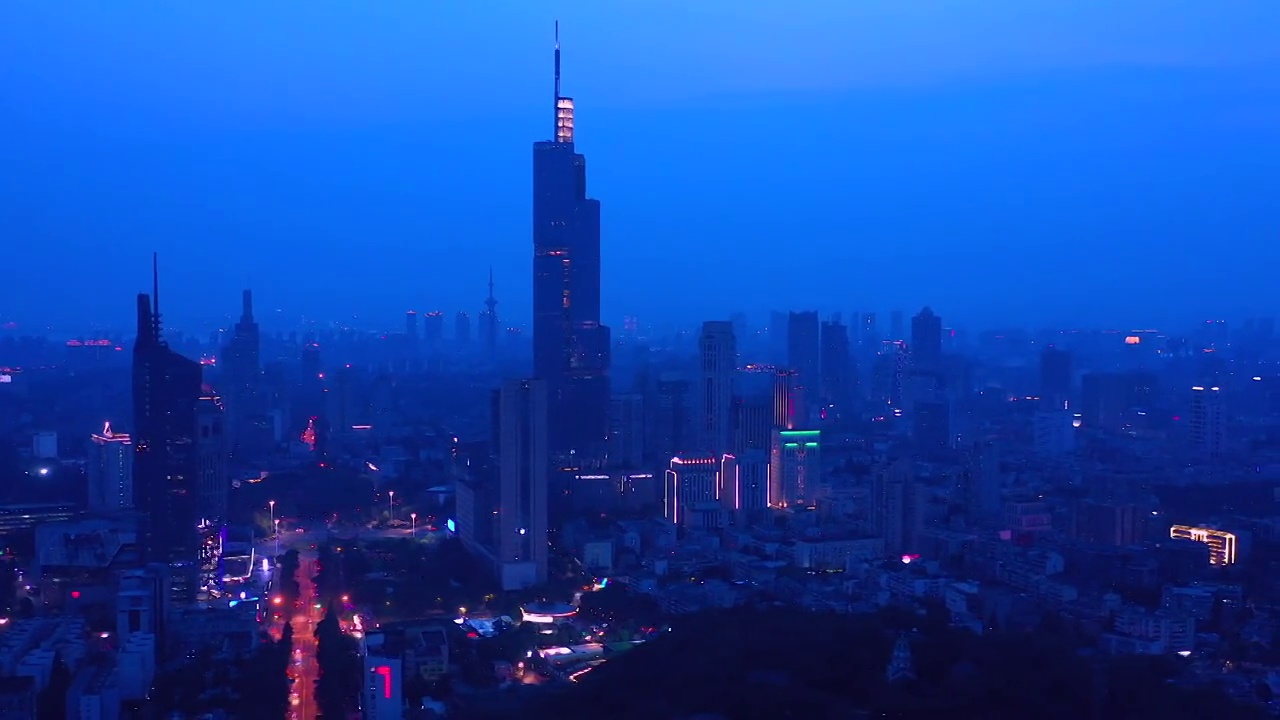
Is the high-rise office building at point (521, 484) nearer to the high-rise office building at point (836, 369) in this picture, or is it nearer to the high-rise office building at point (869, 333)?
the high-rise office building at point (836, 369)

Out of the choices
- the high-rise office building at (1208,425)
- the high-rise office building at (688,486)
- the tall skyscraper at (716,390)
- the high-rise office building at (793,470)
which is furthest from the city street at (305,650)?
the high-rise office building at (1208,425)

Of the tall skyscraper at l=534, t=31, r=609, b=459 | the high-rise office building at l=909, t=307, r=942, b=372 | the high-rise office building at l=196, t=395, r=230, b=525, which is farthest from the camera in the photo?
the high-rise office building at l=909, t=307, r=942, b=372

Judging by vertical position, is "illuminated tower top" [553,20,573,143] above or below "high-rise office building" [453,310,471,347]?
above

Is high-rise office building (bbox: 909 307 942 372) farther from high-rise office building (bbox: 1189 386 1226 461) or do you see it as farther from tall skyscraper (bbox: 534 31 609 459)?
tall skyscraper (bbox: 534 31 609 459)

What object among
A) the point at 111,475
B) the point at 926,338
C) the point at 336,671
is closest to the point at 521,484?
the point at 336,671

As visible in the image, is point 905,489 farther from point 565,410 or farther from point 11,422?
point 11,422

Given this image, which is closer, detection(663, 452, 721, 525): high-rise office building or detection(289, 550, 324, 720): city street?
detection(289, 550, 324, 720): city street

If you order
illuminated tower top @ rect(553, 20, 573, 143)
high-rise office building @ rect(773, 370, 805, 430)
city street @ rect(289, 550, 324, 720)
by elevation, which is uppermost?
illuminated tower top @ rect(553, 20, 573, 143)

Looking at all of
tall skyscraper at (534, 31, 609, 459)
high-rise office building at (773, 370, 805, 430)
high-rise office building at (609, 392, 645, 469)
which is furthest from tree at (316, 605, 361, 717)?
tall skyscraper at (534, 31, 609, 459)
